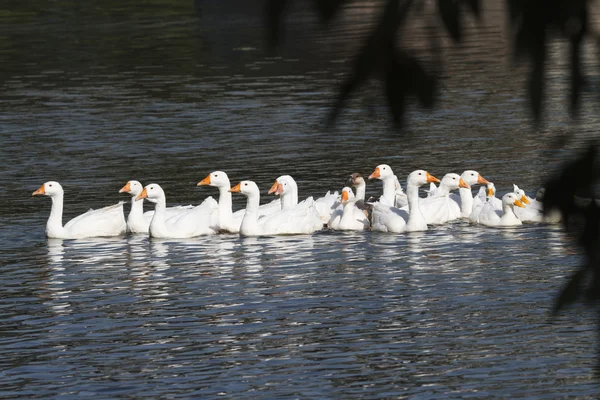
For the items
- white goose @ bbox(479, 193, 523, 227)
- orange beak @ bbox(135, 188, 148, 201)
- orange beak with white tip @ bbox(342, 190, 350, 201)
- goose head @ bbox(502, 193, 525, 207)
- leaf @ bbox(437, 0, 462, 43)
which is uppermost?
leaf @ bbox(437, 0, 462, 43)

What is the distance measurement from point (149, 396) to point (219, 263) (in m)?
5.24

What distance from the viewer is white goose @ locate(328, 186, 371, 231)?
17.4 meters

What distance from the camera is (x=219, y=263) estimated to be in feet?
51.4

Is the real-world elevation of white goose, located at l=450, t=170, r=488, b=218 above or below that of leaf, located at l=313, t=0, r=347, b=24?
below

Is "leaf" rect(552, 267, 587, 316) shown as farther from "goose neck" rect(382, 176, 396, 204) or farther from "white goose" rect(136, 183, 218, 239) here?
"goose neck" rect(382, 176, 396, 204)

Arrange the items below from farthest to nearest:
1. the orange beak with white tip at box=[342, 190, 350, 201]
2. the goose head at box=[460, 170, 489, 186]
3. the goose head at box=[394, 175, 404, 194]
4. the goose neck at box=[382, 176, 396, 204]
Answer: the goose head at box=[394, 175, 404, 194] → the goose neck at box=[382, 176, 396, 204] → the goose head at box=[460, 170, 489, 186] → the orange beak with white tip at box=[342, 190, 350, 201]

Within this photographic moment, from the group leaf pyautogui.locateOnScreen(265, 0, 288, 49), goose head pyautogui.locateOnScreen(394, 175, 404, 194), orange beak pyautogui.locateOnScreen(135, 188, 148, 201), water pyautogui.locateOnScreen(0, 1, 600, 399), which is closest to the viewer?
leaf pyautogui.locateOnScreen(265, 0, 288, 49)

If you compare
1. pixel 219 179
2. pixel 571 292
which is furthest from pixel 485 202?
pixel 571 292

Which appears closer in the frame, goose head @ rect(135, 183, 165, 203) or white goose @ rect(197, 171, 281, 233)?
goose head @ rect(135, 183, 165, 203)

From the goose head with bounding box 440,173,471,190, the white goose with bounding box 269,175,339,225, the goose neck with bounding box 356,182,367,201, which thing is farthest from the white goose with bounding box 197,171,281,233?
the goose head with bounding box 440,173,471,190

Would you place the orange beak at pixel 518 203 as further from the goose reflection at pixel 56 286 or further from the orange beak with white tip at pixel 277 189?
the goose reflection at pixel 56 286

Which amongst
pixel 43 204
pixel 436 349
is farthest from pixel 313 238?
pixel 436 349

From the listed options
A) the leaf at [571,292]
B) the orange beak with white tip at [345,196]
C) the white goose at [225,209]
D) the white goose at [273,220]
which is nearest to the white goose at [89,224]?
the white goose at [225,209]

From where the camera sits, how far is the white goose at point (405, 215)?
680 inches
